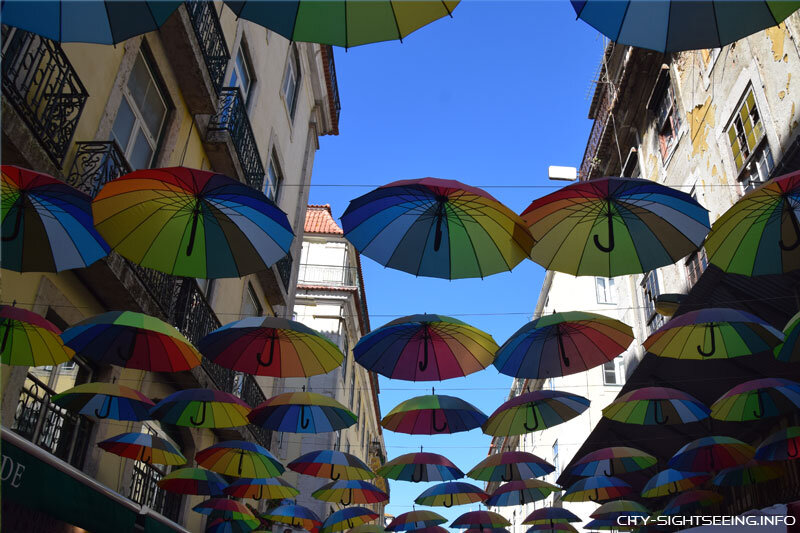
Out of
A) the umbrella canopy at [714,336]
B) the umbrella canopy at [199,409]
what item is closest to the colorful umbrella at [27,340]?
the umbrella canopy at [199,409]

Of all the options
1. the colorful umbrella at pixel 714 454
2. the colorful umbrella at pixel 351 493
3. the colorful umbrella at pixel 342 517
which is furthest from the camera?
the colorful umbrella at pixel 342 517

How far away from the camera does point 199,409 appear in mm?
9406

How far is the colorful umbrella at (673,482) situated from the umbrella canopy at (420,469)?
12.6 ft

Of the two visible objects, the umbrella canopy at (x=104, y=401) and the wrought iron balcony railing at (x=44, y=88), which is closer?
the wrought iron balcony railing at (x=44, y=88)

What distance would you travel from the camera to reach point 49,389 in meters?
8.66

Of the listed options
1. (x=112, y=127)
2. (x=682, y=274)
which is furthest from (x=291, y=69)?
(x=682, y=274)

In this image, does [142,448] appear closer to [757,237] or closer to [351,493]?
[351,493]

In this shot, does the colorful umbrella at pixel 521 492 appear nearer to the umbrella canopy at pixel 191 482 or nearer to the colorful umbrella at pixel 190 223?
the umbrella canopy at pixel 191 482

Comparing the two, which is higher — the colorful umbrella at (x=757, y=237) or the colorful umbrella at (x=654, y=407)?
the colorful umbrella at (x=757, y=237)

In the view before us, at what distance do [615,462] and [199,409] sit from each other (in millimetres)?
8175

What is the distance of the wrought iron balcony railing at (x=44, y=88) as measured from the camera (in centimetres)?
687

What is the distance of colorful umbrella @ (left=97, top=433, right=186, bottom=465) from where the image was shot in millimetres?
9117

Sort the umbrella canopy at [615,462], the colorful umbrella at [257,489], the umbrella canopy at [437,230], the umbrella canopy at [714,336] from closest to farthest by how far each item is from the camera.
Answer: the umbrella canopy at [437,230] → the umbrella canopy at [714,336] → the colorful umbrella at [257,489] → the umbrella canopy at [615,462]

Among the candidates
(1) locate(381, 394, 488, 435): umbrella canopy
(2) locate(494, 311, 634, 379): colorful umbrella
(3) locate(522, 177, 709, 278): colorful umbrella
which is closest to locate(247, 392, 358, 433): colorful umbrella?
(1) locate(381, 394, 488, 435): umbrella canopy
